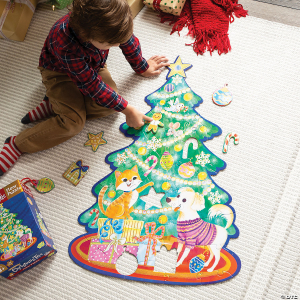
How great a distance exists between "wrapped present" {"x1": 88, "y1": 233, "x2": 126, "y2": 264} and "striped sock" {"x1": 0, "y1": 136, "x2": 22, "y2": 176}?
39 centimetres

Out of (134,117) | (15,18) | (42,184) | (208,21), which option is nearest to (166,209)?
(134,117)

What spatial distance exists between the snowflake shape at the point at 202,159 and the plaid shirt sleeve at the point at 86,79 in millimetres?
292

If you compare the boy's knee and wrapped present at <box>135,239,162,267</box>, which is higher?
the boy's knee

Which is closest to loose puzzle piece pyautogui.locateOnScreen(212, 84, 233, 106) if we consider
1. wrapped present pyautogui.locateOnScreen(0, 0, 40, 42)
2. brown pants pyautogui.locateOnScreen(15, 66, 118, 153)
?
brown pants pyautogui.locateOnScreen(15, 66, 118, 153)

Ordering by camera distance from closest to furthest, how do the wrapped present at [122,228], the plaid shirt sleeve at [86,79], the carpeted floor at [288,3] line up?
the plaid shirt sleeve at [86,79]
the wrapped present at [122,228]
the carpeted floor at [288,3]

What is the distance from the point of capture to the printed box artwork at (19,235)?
2.54ft

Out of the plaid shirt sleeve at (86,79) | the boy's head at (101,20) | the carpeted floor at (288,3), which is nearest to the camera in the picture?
the boy's head at (101,20)

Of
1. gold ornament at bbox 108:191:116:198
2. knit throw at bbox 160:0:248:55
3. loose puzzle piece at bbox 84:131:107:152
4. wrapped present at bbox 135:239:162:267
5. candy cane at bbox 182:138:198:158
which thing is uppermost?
knit throw at bbox 160:0:248:55

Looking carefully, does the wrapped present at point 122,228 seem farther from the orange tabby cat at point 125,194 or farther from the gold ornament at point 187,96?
the gold ornament at point 187,96

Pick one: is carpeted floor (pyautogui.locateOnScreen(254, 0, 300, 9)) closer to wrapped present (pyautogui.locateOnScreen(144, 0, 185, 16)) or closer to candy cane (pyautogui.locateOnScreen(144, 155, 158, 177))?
wrapped present (pyautogui.locateOnScreen(144, 0, 185, 16))

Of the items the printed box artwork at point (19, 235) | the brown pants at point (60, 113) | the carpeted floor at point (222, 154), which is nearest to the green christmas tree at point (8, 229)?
the printed box artwork at point (19, 235)

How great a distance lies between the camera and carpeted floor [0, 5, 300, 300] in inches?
32.5

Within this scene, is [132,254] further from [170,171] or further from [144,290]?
[170,171]

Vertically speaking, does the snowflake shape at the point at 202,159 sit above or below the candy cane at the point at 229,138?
below
